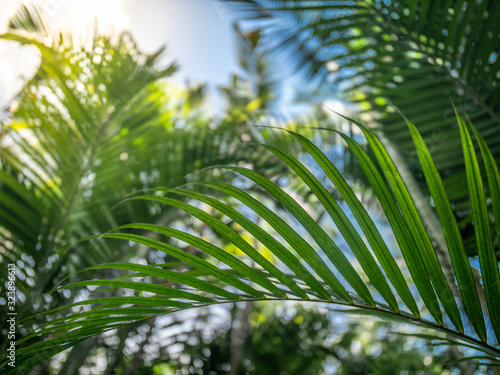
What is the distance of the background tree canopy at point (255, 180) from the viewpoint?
0.58 meters

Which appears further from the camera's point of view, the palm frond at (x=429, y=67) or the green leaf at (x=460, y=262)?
the palm frond at (x=429, y=67)

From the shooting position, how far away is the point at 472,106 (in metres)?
1.15

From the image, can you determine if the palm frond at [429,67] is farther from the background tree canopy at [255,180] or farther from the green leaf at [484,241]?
the green leaf at [484,241]

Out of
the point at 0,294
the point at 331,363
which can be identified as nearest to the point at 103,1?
the point at 0,294

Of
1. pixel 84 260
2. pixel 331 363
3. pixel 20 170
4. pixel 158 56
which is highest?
pixel 158 56

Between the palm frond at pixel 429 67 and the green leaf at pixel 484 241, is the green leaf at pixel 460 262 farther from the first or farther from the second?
the palm frond at pixel 429 67

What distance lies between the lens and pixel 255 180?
0.60 m

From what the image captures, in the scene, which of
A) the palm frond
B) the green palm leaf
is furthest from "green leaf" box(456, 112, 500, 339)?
the palm frond

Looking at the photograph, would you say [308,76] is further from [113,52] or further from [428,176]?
[428,176]

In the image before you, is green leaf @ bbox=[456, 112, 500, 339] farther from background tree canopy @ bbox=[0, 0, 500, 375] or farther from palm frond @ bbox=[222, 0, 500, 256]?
palm frond @ bbox=[222, 0, 500, 256]

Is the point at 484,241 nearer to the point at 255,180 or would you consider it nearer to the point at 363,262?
the point at 363,262

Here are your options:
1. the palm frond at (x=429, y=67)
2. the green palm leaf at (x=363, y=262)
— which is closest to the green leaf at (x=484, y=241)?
the green palm leaf at (x=363, y=262)

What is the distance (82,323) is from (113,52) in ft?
4.26

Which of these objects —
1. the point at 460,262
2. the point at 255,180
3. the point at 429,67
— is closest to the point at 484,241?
the point at 460,262
